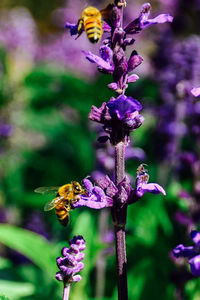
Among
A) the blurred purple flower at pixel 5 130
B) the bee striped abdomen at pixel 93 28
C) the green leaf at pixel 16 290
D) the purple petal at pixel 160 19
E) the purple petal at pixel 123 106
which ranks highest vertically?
the blurred purple flower at pixel 5 130

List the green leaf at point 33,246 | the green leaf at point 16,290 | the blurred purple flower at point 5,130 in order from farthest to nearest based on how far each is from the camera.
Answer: the blurred purple flower at point 5,130 < the green leaf at point 33,246 < the green leaf at point 16,290

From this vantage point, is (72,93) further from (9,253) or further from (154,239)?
(154,239)

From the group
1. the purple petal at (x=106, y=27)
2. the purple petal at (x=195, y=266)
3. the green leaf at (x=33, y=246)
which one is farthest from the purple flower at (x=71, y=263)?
the green leaf at (x=33, y=246)

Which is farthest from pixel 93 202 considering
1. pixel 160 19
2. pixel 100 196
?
pixel 160 19

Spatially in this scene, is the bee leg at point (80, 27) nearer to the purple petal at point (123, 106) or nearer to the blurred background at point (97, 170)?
the purple petal at point (123, 106)

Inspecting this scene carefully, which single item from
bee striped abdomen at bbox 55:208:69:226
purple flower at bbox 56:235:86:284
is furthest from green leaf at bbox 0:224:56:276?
purple flower at bbox 56:235:86:284

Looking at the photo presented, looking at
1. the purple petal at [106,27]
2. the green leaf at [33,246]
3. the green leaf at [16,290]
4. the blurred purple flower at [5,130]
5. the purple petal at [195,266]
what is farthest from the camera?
the blurred purple flower at [5,130]

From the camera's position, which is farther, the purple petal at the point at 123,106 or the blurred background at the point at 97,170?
the blurred background at the point at 97,170
